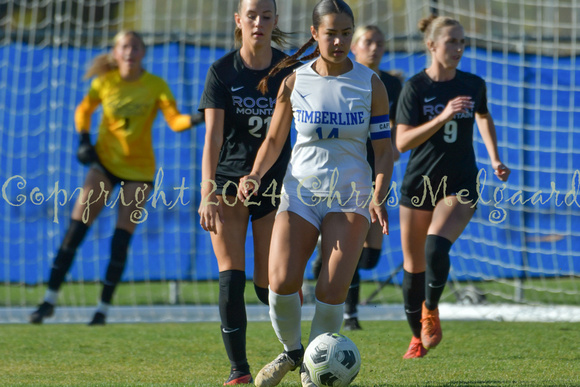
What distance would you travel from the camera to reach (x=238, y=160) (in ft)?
13.6

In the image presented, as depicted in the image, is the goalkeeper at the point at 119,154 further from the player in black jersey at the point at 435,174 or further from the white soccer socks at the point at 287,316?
the white soccer socks at the point at 287,316

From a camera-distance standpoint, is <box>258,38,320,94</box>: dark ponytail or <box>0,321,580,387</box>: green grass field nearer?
<box>258,38,320,94</box>: dark ponytail

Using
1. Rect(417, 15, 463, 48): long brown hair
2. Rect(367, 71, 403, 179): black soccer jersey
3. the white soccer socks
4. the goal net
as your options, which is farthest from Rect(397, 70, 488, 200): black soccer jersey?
the goal net

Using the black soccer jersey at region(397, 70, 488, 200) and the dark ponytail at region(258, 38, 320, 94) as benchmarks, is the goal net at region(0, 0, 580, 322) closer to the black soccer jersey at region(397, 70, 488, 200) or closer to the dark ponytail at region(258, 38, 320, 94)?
the black soccer jersey at region(397, 70, 488, 200)

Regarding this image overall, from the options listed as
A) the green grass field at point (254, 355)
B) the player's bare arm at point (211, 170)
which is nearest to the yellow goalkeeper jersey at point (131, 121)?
the green grass field at point (254, 355)

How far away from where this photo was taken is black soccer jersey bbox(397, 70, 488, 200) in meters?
4.94

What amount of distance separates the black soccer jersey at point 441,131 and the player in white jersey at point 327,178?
1.28 m

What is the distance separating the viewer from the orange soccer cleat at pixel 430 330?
4828 millimetres

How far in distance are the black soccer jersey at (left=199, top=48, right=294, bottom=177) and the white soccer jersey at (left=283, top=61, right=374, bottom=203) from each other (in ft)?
1.41

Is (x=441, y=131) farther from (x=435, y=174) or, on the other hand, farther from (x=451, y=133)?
(x=435, y=174)

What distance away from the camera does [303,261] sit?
12.0ft

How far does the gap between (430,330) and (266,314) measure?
2.62 meters

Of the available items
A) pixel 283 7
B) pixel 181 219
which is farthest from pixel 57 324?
pixel 283 7

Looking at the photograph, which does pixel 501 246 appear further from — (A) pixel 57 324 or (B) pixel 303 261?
(B) pixel 303 261
